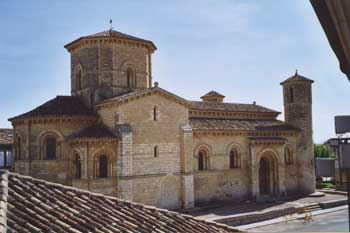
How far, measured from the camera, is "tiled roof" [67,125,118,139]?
790 inches

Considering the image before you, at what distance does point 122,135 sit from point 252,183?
11.2 m

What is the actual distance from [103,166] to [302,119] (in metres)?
18.1

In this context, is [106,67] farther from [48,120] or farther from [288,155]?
[288,155]

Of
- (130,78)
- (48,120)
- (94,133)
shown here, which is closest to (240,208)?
(94,133)

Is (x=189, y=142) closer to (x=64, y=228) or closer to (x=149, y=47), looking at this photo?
(x=149, y=47)

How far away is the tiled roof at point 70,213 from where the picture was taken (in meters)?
5.31

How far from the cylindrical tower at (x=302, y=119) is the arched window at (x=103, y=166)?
55.6 feet

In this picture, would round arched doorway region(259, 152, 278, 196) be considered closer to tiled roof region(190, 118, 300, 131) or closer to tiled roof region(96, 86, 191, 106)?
tiled roof region(190, 118, 300, 131)

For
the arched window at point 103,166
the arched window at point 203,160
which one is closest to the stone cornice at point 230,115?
the arched window at point 203,160

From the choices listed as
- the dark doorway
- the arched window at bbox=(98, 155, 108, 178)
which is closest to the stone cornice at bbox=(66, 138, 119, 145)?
the arched window at bbox=(98, 155, 108, 178)

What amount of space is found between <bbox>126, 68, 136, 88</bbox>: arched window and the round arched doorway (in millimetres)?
11534

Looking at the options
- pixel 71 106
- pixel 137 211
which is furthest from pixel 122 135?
pixel 137 211

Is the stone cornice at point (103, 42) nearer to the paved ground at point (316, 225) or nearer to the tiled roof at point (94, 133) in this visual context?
the tiled roof at point (94, 133)

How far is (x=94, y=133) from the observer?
67.1 feet
